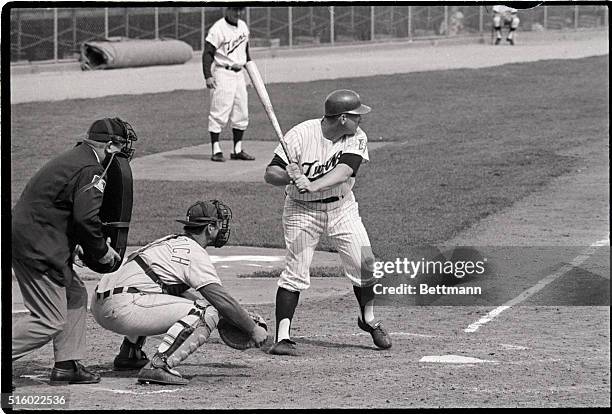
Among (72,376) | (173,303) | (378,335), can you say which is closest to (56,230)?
(173,303)

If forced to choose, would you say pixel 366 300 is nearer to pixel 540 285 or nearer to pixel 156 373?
pixel 156 373

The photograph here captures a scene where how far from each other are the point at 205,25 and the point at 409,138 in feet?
26.3

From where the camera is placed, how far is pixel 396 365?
8.05 metres

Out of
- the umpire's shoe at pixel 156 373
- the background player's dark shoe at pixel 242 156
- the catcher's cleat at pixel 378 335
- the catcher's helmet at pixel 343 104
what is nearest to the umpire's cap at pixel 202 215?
the umpire's shoe at pixel 156 373

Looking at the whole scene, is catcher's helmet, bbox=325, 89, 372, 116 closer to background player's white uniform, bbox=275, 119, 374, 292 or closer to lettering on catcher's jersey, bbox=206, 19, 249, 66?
background player's white uniform, bbox=275, 119, 374, 292

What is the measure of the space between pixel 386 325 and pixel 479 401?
2.13 metres

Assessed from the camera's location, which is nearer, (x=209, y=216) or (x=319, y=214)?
(x=209, y=216)

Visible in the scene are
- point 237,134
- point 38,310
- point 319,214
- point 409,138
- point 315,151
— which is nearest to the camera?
point 38,310

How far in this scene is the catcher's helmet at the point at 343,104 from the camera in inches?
315

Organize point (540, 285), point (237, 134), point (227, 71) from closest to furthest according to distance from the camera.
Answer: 1. point (540, 285)
2. point (227, 71)
3. point (237, 134)

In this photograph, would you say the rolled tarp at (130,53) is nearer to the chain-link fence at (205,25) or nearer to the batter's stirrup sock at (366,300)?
the chain-link fence at (205,25)

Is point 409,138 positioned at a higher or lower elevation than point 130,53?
lower

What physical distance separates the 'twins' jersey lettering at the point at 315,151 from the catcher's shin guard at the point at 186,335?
4.15 feet

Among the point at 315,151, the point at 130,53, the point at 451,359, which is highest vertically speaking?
the point at 130,53
